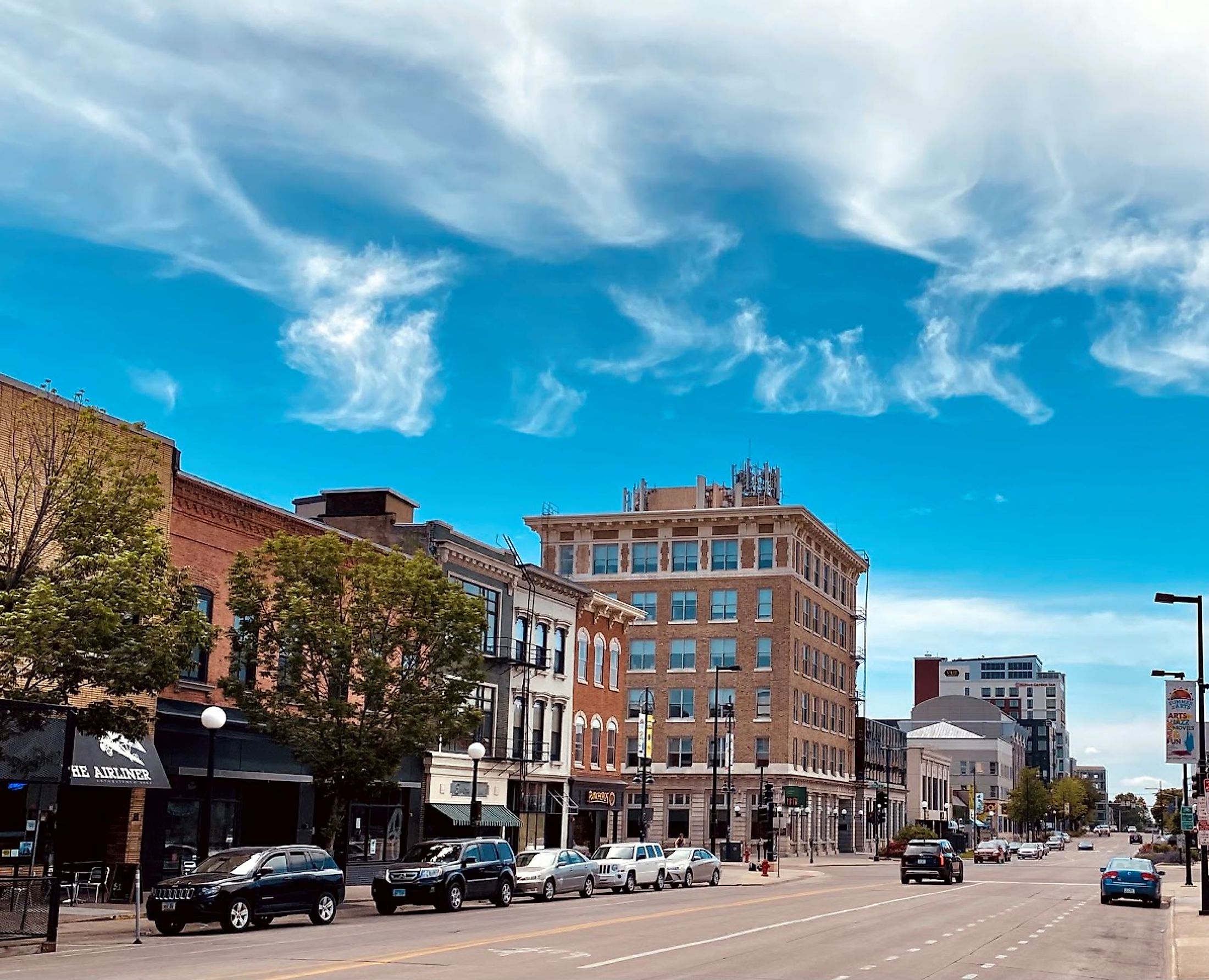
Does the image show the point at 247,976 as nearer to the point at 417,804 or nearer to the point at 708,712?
the point at 417,804

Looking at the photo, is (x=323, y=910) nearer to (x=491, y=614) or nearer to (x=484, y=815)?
(x=484, y=815)

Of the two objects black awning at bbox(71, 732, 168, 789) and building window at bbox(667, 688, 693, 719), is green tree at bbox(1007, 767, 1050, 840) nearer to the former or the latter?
building window at bbox(667, 688, 693, 719)

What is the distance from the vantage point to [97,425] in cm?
2867

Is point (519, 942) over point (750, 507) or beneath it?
beneath

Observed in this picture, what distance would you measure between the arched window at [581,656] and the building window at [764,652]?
31.1m

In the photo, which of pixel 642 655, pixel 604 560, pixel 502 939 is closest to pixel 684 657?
pixel 642 655

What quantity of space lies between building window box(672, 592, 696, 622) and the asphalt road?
53.1 metres

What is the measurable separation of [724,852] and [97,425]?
53.9 metres

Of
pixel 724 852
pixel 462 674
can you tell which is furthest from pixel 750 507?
pixel 462 674

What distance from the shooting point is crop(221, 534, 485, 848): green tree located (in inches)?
1334

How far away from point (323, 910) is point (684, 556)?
6809 cm

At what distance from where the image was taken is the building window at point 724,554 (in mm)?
94312

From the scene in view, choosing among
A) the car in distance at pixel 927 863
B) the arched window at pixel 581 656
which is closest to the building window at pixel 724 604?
the arched window at pixel 581 656

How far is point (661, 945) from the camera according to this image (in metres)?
24.3
